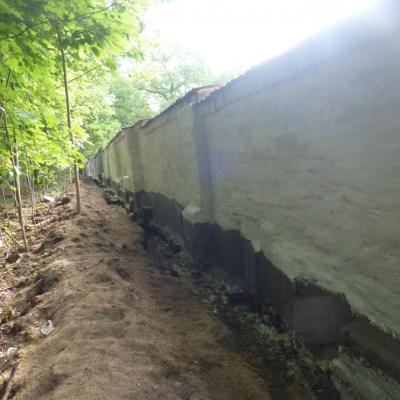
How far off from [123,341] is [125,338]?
5 centimetres

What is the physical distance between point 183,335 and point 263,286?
87 centimetres

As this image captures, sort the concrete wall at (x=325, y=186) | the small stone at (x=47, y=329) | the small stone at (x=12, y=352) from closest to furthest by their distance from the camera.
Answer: the concrete wall at (x=325, y=186) → the small stone at (x=12, y=352) → the small stone at (x=47, y=329)

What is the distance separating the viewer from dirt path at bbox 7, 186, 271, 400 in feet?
6.35

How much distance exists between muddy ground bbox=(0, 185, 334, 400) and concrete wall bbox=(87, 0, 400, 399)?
519 millimetres

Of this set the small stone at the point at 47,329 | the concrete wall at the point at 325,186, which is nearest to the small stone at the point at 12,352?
the small stone at the point at 47,329

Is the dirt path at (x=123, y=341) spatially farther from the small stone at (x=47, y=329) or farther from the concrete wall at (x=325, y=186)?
the concrete wall at (x=325, y=186)

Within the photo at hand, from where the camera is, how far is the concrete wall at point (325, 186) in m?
1.57

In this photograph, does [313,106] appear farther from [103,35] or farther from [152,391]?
[152,391]

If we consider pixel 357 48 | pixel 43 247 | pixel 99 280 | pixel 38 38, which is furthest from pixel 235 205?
pixel 43 247

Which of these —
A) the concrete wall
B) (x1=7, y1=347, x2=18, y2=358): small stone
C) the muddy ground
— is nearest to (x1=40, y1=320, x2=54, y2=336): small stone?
the muddy ground

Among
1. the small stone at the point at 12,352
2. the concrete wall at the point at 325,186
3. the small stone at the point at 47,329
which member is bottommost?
the small stone at the point at 12,352

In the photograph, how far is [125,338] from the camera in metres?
2.41

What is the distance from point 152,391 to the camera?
187 cm

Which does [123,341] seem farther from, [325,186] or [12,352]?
[325,186]
